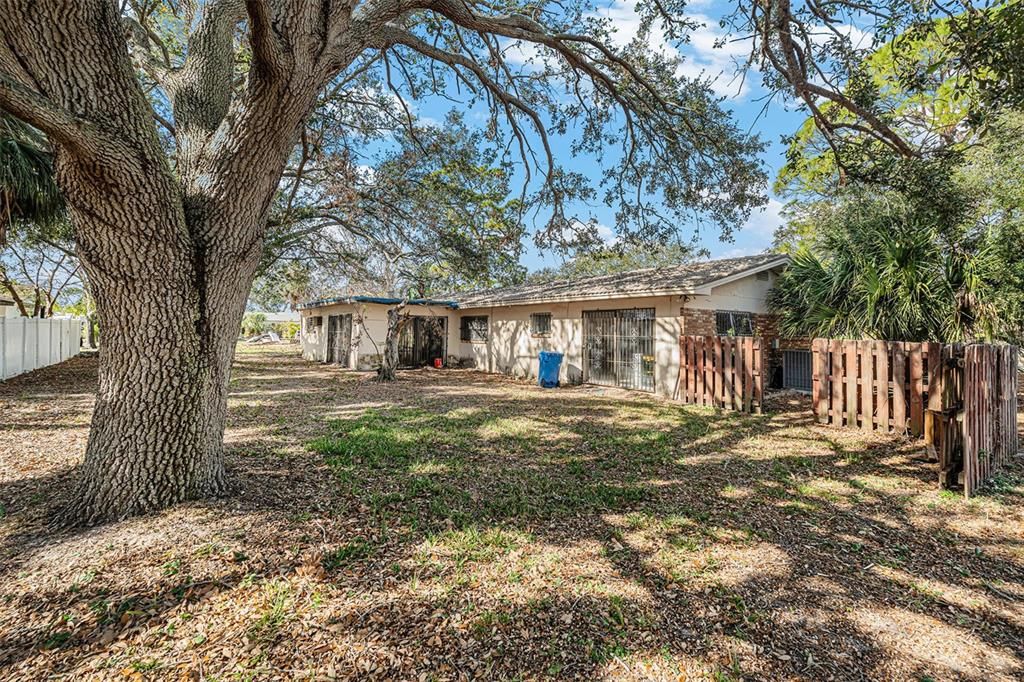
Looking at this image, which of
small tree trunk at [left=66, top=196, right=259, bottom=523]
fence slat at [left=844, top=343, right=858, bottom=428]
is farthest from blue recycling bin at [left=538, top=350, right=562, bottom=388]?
small tree trunk at [left=66, top=196, right=259, bottom=523]

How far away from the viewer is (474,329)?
18703 millimetres

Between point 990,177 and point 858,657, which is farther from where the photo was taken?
point 990,177

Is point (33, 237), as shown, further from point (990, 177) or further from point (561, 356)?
point (990, 177)

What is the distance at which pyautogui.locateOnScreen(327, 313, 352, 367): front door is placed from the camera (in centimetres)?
1872

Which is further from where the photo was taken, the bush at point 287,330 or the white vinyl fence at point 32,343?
the bush at point 287,330

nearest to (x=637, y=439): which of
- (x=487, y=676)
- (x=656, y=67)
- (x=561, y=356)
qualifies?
(x=487, y=676)

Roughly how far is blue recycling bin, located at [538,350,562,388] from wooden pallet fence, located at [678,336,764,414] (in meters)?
3.84

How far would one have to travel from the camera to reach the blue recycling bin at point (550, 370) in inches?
526

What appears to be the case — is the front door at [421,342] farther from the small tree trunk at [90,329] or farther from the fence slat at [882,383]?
the small tree trunk at [90,329]

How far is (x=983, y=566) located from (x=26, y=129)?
14.8m

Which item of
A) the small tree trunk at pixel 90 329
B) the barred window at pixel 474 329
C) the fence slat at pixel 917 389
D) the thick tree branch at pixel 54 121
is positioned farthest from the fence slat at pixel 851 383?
the small tree trunk at pixel 90 329

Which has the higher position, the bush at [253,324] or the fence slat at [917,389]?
the bush at [253,324]

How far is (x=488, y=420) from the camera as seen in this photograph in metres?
7.99

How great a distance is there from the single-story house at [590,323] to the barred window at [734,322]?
0.09 ft
